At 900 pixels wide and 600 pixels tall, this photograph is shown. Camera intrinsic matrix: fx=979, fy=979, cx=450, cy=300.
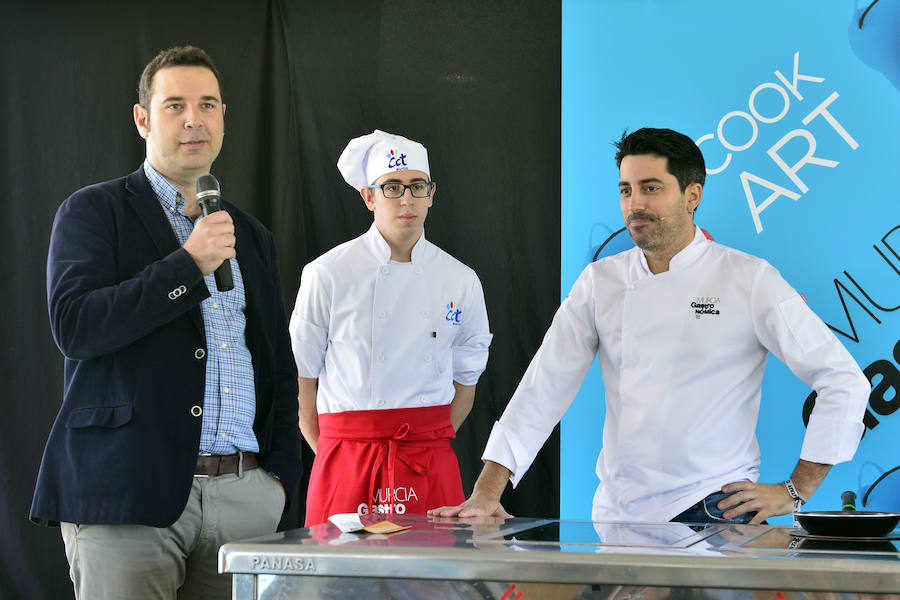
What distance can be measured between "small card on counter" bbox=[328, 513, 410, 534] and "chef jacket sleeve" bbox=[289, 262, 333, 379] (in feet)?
4.28

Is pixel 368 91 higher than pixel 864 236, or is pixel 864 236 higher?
pixel 368 91

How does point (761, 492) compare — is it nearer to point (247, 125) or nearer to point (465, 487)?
point (465, 487)

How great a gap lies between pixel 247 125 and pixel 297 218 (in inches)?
14.7

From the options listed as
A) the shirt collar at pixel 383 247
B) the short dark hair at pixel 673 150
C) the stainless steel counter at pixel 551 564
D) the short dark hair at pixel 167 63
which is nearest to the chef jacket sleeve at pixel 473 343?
the shirt collar at pixel 383 247

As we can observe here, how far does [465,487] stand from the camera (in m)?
3.37

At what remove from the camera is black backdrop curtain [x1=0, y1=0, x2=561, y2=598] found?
3.35m

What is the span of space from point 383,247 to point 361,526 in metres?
1.49

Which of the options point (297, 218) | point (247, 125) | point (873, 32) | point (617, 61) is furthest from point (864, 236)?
point (247, 125)

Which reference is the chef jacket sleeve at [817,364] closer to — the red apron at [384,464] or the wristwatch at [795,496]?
the wristwatch at [795,496]

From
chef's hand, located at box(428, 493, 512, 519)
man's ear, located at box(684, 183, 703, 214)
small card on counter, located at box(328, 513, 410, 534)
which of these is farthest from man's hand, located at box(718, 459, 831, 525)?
small card on counter, located at box(328, 513, 410, 534)

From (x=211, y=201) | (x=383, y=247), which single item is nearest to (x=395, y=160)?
(x=383, y=247)

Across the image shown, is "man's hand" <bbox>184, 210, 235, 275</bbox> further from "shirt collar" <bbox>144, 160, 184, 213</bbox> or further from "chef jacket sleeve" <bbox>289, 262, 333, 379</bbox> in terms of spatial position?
"chef jacket sleeve" <bbox>289, 262, 333, 379</bbox>

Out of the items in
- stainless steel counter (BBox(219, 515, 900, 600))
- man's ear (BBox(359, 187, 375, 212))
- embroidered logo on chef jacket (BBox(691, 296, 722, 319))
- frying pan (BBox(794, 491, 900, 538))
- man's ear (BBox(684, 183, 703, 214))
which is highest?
man's ear (BBox(359, 187, 375, 212))

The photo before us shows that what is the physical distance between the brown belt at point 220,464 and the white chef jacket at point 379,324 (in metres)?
0.94
